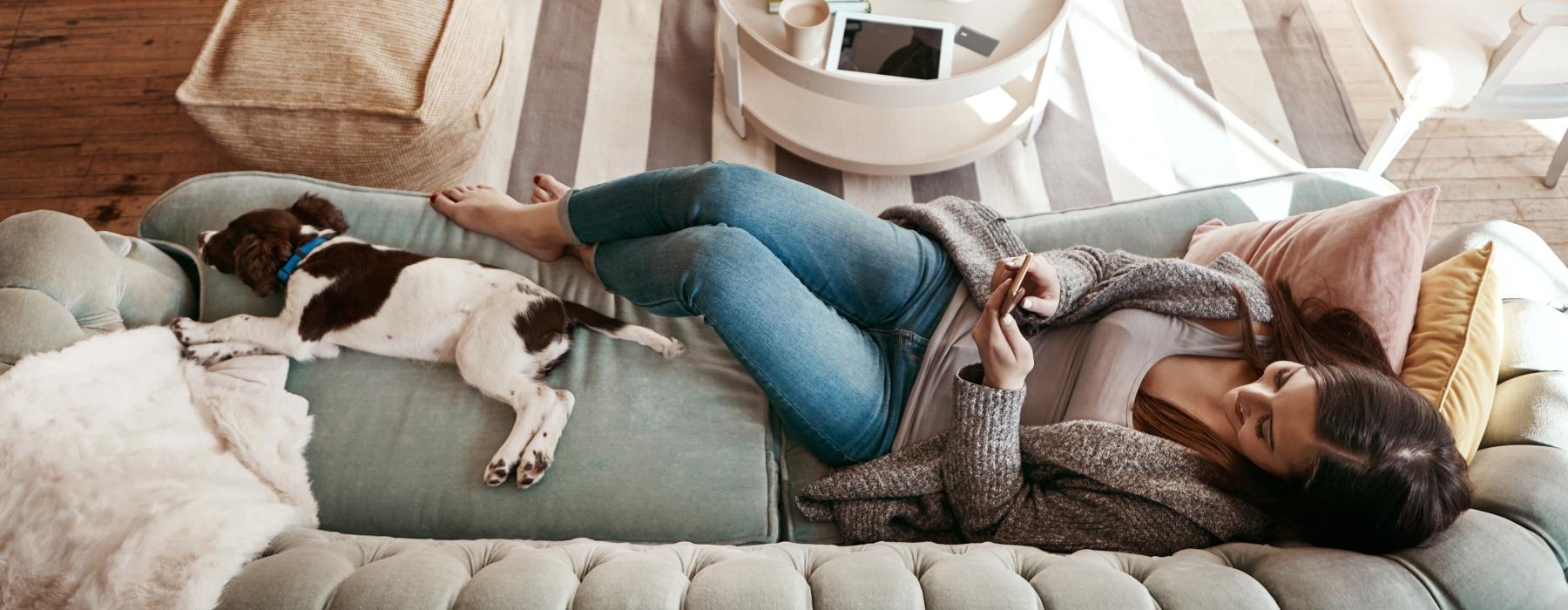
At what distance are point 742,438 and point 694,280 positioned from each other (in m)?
0.31

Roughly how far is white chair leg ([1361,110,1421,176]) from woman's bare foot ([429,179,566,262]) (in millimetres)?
1896

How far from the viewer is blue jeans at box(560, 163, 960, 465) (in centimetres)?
140

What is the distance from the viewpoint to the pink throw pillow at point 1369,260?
139 cm

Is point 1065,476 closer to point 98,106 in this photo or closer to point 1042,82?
point 1042,82

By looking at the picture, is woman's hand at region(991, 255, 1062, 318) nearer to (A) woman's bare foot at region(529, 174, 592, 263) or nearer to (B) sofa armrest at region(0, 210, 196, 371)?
(A) woman's bare foot at region(529, 174, 592, 263)

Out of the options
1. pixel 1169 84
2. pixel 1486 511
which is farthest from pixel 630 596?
pixel 1169 84

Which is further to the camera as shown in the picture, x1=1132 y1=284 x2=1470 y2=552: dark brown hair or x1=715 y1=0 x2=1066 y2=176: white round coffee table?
x1=715 y1=0 x2=1066 y2=176: white round coffee table

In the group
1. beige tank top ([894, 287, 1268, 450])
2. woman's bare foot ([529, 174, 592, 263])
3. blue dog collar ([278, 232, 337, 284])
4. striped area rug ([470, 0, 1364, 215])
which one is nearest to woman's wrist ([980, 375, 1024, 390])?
beige tank top ([894, 287, 1268, 450])

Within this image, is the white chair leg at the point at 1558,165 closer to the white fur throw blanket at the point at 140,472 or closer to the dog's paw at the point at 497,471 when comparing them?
the dog's paw at the point at 497,471

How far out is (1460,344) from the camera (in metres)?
1.32

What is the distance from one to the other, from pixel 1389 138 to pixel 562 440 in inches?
78.7

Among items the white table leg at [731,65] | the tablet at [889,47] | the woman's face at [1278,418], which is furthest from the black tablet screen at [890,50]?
the woman's face at [1278,418]

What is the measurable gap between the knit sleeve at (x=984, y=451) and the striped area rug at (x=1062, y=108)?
3.69 ft

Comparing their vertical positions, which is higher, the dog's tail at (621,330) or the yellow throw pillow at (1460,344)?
the yellow throw pillow at (1460,344)
